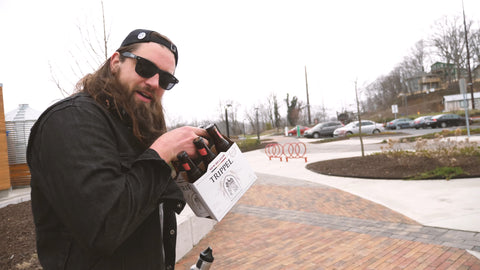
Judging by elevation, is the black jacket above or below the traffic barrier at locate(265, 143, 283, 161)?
above

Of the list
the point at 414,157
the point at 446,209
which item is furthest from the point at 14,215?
the point at 414,157

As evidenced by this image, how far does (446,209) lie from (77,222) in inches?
243

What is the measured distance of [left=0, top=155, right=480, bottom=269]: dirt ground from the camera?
359 cm

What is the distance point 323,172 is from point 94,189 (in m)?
10.0

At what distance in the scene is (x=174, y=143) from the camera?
110cm

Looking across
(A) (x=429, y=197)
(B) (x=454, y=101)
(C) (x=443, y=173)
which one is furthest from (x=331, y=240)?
(B) (x=454, y=101)

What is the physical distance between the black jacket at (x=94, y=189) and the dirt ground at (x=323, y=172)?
3056 mm

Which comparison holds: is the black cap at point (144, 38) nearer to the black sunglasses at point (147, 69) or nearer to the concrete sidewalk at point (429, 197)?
the black sunglasses at point (147, 69)

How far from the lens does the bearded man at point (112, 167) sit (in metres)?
0.87

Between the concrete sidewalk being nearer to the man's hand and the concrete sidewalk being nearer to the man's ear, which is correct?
the man's hand

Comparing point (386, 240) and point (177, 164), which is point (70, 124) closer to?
point (177, 164)

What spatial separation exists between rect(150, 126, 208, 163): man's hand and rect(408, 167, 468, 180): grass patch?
8338 millimetres

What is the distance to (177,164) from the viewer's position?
4.00ft

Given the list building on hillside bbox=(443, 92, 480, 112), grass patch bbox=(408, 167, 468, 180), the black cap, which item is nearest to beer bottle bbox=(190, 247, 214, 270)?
the black cap
